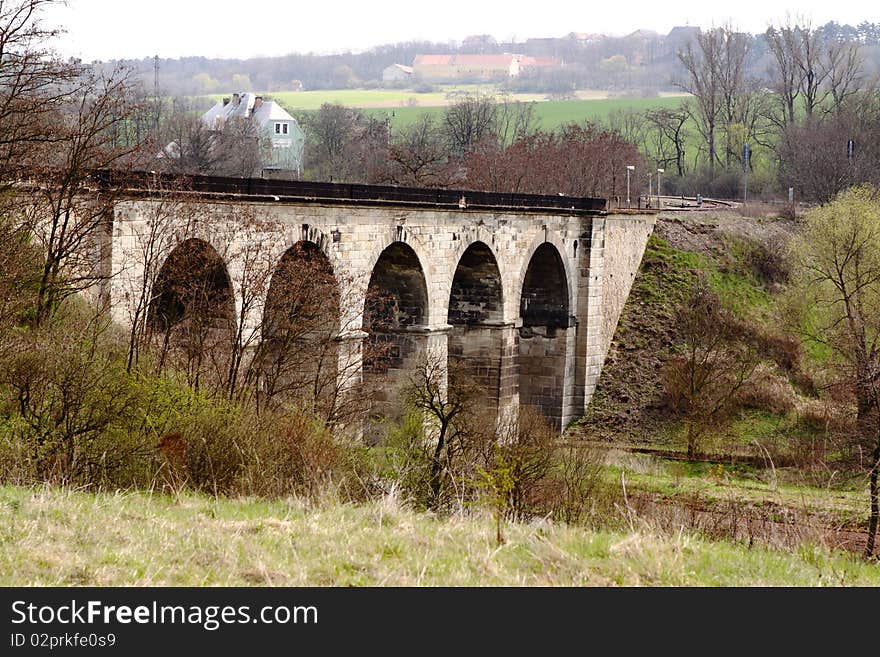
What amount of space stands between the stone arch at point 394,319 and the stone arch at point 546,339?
7727 mm

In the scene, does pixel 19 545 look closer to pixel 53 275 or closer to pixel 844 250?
pixel 53 275

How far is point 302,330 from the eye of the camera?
894 inches

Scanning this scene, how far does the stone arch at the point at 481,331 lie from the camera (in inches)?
1299

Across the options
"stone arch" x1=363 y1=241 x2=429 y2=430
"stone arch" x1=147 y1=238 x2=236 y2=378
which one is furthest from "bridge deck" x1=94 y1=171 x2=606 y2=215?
"stone arch" x1=363 y1=241 x2=429 y2=430

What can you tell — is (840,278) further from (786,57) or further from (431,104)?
(431,104)

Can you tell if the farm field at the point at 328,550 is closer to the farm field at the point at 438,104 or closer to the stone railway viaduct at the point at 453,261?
the stone railway viaduct at the point at 453,261

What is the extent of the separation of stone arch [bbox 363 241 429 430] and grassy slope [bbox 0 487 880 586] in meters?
18.7

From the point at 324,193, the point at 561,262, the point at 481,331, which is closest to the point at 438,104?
the point at 561,262

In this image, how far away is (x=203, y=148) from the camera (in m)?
63.4

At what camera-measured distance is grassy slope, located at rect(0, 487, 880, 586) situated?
7980 millimetres

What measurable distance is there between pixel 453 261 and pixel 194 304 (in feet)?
34.9

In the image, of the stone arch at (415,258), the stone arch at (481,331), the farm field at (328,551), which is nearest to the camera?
the farm field at (328,551)

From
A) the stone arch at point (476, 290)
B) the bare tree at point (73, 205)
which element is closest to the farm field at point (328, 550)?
the bare tree at point (73, 205)

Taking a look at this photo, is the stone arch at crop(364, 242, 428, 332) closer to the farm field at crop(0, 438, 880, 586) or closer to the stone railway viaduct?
the stone railway viaduct
